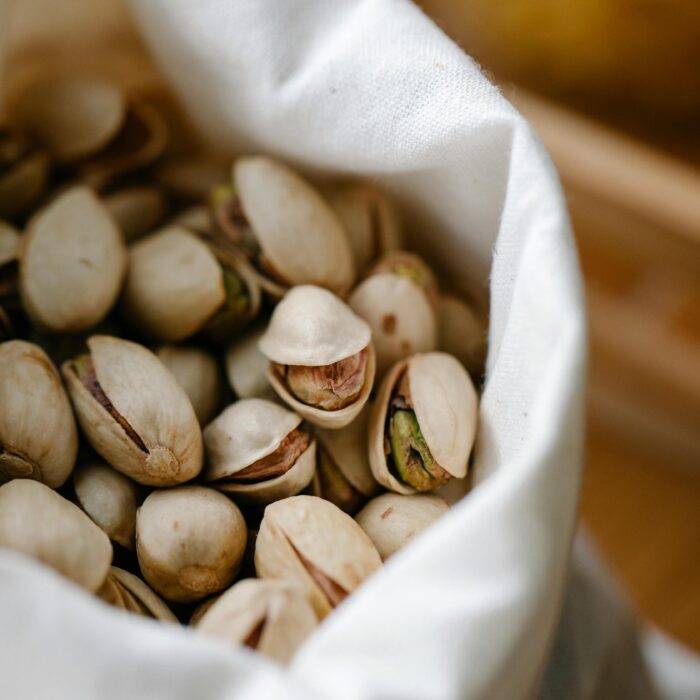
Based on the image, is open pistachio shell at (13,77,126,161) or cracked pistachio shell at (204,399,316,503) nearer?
cracked pistachio shell at (204,399,316,503)

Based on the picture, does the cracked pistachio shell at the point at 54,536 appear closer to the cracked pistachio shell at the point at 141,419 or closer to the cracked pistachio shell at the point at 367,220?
the cracked pistachio shell at the point at 141,419

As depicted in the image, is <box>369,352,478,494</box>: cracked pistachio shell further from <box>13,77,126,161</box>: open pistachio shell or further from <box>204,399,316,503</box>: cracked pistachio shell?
<box>13,77,126,161</box>: open pistachio shell

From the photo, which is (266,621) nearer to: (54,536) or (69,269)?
(54,536)

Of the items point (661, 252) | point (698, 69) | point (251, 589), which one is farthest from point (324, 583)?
point (698, 69)

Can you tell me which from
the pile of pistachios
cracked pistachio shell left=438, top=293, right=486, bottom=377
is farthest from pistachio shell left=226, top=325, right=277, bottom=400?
cracked pistachio shell left=438, top=293, right=486, bottom=377

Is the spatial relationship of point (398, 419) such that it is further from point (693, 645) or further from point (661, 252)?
point (693, 645)

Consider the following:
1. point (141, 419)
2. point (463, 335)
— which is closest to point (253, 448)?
point (141, 419)

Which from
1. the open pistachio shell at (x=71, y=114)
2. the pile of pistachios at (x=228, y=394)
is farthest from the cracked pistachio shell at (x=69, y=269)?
the open pistachio shell at (x=71, y=114)
